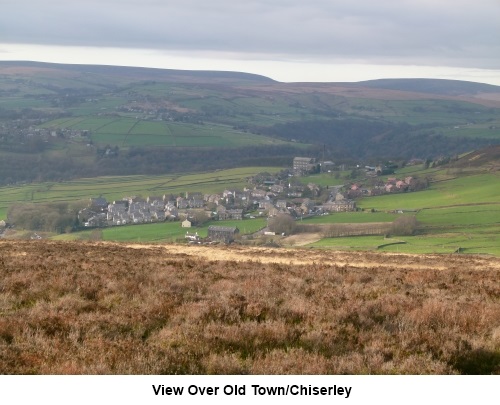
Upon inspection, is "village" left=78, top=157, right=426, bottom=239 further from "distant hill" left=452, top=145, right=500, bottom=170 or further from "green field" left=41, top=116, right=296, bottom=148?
"green field" left=41, top=116, right=296, bottom=148

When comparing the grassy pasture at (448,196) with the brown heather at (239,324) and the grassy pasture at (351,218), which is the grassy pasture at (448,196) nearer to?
the grassy pasture at (351,218)

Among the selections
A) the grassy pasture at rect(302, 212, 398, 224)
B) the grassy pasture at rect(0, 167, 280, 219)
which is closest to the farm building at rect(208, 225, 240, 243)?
the grassy pasture at rect(302, 212, 398, 224)

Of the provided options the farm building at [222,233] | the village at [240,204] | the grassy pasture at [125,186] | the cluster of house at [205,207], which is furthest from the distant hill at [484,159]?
the farm building at [222,233]

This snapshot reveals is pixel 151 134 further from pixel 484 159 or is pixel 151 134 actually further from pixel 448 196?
Result: pixel 448 196

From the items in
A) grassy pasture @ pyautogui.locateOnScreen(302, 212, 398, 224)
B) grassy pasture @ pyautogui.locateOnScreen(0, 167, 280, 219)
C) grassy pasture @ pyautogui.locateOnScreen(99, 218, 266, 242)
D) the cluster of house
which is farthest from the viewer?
grassy pasture @ pyautogui.locateOnScreen(0, 167, 280, 219)

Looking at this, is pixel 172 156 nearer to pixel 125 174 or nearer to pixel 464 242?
pixel 125 174
